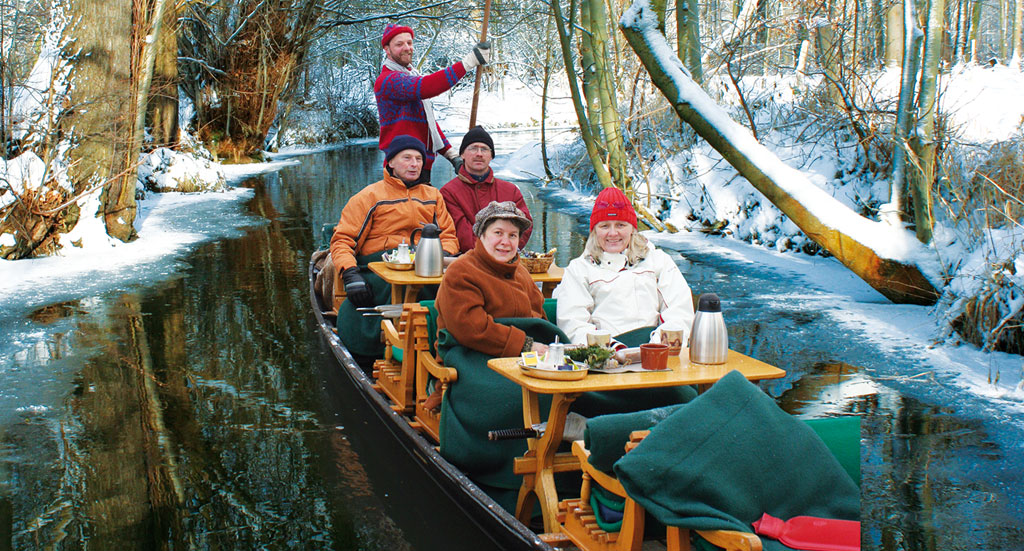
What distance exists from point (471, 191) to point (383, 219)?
0.80 meters

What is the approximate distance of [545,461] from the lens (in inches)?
139

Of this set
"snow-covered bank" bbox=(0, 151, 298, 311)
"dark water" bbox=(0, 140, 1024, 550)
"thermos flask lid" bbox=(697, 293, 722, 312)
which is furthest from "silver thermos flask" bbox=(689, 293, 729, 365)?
"snow-covered bank" bbox=(0, 151, 298, 311)

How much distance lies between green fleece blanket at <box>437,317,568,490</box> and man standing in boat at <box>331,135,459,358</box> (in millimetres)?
2413

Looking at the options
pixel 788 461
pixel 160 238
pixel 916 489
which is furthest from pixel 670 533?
pixel 160 238

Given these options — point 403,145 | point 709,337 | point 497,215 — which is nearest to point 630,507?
point 709,337

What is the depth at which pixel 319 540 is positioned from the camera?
408cm

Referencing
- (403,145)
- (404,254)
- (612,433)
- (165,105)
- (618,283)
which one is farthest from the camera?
(165,105)

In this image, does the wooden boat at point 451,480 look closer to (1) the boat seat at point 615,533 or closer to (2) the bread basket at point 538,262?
(1) the boat seat at point 615,533

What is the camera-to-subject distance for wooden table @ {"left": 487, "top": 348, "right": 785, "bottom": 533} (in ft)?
10.9

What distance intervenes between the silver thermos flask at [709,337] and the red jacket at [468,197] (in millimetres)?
3628

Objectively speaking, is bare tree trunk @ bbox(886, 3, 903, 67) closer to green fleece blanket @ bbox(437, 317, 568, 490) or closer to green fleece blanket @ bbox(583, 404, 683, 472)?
green fleece blanket @ bbox(437, 317, 568, 490)

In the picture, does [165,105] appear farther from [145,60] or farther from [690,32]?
[690,32]

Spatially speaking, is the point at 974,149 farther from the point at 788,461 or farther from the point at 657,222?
the point at 788,461

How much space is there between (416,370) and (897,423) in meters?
2.73
